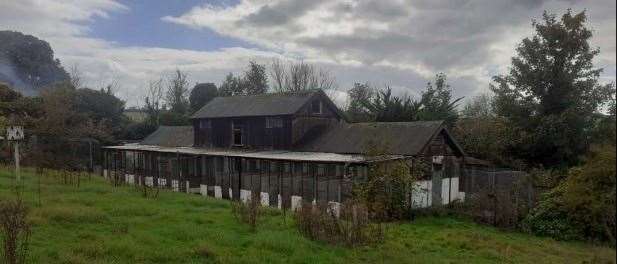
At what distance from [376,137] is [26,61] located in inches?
2146

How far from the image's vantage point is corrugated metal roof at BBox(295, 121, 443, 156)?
22641 millimetres

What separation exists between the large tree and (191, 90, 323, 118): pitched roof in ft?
39.0

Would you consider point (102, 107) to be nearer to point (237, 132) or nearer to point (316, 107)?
point (237, 132)

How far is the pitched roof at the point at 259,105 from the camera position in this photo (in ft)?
97.0

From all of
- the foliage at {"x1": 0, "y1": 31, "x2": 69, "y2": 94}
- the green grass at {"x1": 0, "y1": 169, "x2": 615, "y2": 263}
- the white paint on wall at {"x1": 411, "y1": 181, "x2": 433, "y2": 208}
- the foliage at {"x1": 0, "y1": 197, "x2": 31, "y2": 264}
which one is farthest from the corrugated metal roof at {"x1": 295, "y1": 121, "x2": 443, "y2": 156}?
the foliage at {"x1": 0, "y1": 31, "x2": 69, "y2": 94}

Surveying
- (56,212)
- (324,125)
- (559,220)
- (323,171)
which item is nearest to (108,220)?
(56,212)

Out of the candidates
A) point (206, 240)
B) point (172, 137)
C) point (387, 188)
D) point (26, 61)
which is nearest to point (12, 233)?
point (206, 240)

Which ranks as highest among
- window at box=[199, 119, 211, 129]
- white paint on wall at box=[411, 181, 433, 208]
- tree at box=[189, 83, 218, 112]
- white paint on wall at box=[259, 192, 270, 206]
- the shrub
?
tree at box=[189, 83, 218, 112]

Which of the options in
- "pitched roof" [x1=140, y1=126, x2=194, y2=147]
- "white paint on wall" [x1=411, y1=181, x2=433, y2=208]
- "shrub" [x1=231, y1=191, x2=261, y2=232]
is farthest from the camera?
"pitched roof" [x1=140, y1=126, x2=194, y2=147]

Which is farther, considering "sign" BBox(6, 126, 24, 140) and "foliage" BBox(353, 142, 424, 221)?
"foliage" BBox(353, 142, 424, 221)

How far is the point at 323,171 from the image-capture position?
73.5ft

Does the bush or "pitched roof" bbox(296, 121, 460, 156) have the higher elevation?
"pitched roof" bbox(296, 121, 460, 156)

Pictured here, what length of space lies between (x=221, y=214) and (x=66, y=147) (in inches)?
1056

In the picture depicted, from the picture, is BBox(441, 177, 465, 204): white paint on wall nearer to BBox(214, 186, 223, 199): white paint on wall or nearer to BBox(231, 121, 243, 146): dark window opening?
BBox(214, 186, 223, 199): white paint on wall
